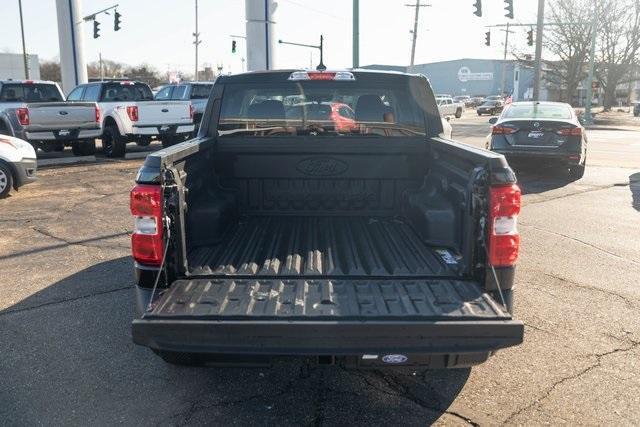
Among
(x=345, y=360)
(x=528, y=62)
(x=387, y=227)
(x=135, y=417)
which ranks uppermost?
(x=528, y=62)

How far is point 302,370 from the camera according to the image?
150 inches

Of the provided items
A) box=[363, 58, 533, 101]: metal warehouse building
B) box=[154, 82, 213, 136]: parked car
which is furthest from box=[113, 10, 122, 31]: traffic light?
box=[363, 58, 533, 101]: metal warehouse building

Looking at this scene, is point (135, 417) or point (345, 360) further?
point (135, 417)

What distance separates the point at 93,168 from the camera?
14.1 meters

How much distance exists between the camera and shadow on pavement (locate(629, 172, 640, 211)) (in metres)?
9.73

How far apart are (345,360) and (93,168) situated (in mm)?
12750

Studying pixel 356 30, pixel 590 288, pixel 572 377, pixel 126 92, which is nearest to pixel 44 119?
pixel 126 92

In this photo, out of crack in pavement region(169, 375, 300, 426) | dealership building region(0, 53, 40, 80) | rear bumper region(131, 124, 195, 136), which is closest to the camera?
crack in pavement region(169, 375, 300, 426)

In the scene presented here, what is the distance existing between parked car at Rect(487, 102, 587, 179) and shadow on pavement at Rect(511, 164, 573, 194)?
376mm

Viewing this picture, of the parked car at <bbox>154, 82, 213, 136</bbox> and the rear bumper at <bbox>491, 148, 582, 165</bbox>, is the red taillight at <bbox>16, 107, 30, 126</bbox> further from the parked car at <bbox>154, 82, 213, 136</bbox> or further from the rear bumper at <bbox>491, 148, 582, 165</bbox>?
the rear bumper at <bbox>491, 148, 582, 165</bbox>

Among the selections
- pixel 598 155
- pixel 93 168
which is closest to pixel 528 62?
pixel 598 155

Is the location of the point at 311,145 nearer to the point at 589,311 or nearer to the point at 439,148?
the point at 439,148

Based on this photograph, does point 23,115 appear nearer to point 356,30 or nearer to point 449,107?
point 356,30

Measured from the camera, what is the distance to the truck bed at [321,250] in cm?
351
